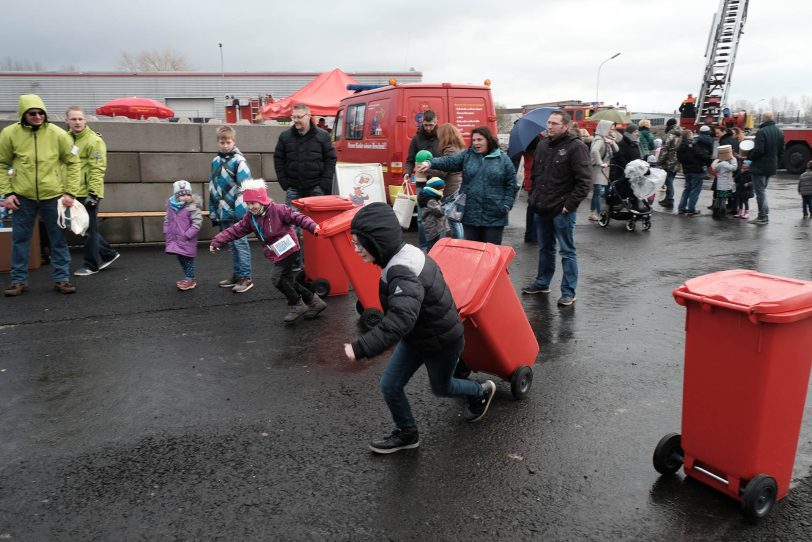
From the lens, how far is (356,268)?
6.25m

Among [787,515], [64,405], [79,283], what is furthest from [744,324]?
[79,283]

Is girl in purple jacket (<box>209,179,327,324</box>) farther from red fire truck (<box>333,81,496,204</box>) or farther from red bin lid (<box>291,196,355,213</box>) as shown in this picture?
red fire truck (<box>333,81,496,204</box>)

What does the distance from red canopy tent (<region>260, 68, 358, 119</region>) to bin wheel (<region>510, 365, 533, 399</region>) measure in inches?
647

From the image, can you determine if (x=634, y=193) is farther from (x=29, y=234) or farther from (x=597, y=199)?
(x=29, y=234)

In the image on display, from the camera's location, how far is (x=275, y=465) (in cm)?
379

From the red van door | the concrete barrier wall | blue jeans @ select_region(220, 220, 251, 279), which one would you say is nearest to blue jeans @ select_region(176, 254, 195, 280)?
blue jeans @ select_region(220, 220, 251, 279)

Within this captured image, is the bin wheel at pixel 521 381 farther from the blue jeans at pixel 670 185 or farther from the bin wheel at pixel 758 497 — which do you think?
the blue jeans at pixel 670 185

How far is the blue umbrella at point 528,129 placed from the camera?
34.2ft

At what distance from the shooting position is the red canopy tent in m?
20.4

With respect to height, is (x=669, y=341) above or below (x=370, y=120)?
below

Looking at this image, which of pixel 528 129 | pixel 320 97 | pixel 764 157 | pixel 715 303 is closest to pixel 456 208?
pixel 715 303

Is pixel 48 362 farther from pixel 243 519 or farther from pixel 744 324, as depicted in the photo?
pixel 744 324

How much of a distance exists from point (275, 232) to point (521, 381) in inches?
115

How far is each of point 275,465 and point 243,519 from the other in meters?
0.54
